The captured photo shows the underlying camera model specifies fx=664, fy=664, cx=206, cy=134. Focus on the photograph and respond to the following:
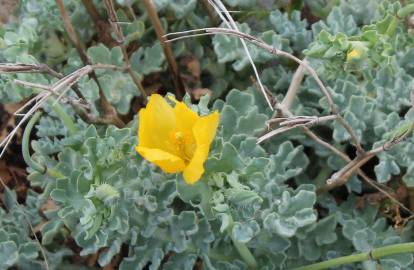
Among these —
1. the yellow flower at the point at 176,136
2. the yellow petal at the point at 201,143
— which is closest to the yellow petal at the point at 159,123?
the yellow flower at the point at 176,136

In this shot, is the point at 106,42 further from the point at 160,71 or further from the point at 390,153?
the point at 390,153

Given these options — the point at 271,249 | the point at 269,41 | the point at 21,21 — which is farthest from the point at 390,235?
the point at 21,21

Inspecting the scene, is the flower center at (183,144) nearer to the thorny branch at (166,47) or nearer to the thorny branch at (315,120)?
the thorny branch at (315,120)

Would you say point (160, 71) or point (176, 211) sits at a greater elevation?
point (160, 71)

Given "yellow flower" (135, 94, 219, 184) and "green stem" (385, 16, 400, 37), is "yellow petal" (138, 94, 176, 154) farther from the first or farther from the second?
"green stem" (385, 16, 400, 37)

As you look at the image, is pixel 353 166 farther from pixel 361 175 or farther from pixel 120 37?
pixel 120 37

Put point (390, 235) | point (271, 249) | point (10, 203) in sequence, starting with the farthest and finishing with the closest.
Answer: point (10, 203)
point (390, 235)
point (271, 249)

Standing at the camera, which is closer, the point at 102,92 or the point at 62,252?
the point at 62,252
